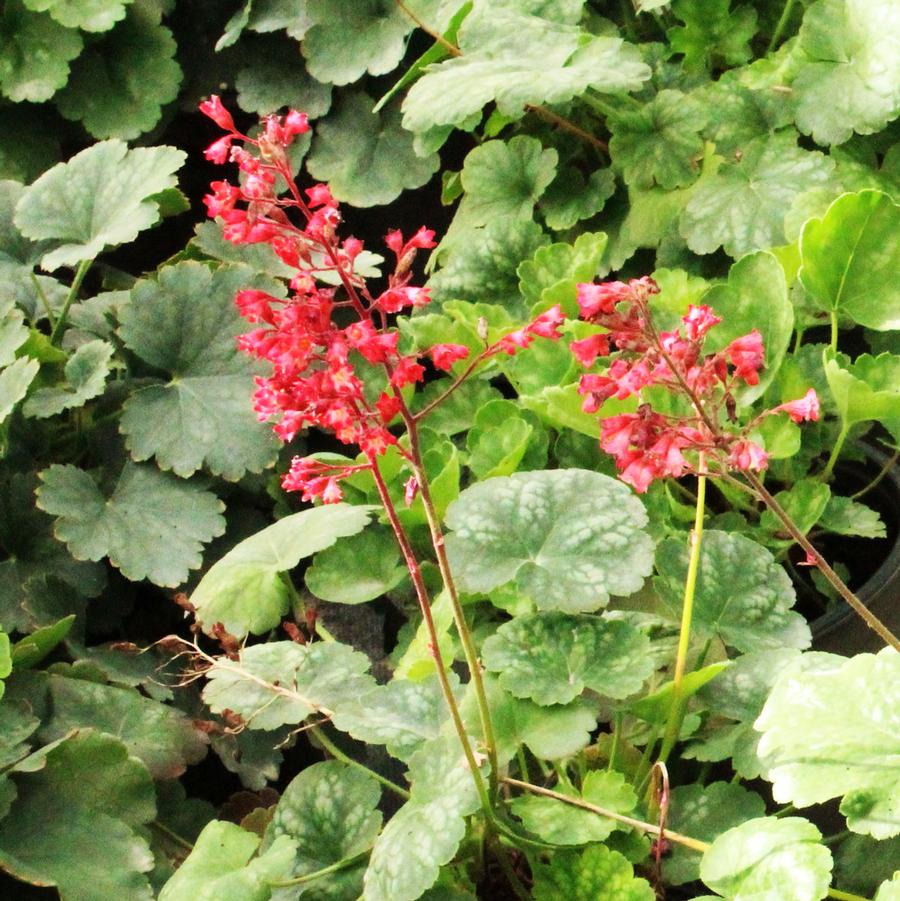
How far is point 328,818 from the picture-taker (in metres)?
1.00

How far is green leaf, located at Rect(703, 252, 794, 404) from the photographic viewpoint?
1179mm

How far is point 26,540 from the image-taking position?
148 centimetres

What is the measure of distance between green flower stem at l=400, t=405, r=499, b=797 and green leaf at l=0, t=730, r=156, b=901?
37 centimetres

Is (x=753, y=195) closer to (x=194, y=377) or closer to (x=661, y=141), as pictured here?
(x=661, y=141)

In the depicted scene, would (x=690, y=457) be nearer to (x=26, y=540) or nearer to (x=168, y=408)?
(x=168, y=408)

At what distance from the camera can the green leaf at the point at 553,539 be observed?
98cm

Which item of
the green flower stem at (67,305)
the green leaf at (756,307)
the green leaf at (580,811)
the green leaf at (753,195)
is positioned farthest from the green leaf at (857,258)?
the green flower stem at (67,305)

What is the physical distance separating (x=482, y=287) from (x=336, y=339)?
80 cm

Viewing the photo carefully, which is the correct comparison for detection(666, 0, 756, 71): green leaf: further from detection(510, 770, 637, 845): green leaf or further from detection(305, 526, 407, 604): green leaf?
detection(510, 770, 637, 845): green leaf

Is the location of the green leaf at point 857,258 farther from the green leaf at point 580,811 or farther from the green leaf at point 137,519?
the green leaf at point 137,519

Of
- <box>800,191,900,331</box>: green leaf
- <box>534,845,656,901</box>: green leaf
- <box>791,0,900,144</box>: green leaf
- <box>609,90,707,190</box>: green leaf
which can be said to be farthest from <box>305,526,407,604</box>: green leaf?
<box>791,0,900,144</box>: green leaf

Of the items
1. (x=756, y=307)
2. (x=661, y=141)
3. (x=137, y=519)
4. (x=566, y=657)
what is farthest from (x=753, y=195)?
(x=137, y=519)

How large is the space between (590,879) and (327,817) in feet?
0.73

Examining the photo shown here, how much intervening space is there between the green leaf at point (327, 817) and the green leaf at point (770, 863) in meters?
0.30
